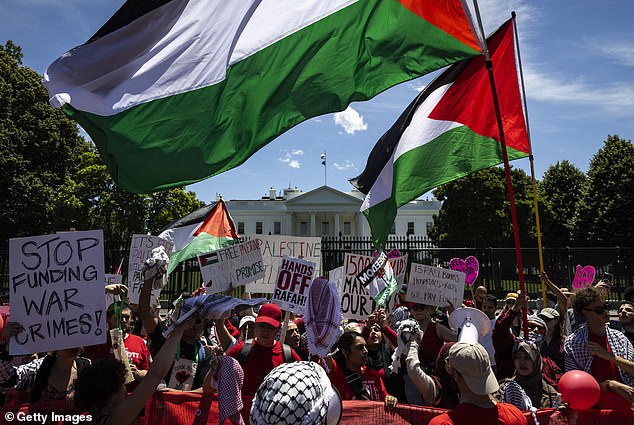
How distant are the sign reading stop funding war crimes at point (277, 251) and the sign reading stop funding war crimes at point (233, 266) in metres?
0.63

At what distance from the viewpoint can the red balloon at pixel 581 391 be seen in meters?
3.34

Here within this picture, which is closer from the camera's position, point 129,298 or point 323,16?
point 323,16

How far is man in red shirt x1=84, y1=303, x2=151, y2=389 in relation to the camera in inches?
176

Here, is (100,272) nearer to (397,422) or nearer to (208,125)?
(208,125)

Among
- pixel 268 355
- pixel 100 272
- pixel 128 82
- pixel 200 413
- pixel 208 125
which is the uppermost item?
pixel 128 82

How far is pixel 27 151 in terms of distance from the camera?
30672 millimetres

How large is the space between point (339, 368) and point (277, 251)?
4632mm

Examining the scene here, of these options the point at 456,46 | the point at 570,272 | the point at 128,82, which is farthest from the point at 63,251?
the point at 570,272

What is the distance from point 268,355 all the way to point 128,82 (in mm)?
2785

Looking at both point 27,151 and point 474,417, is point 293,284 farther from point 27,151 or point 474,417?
point 27,151

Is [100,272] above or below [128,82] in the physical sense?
below

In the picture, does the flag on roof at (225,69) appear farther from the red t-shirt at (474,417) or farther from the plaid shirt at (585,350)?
the red t-shirt at (474,417)

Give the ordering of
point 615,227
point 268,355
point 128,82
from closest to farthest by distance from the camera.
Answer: point 268,355, point 128,82, point 615,227

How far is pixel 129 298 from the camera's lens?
809cm
